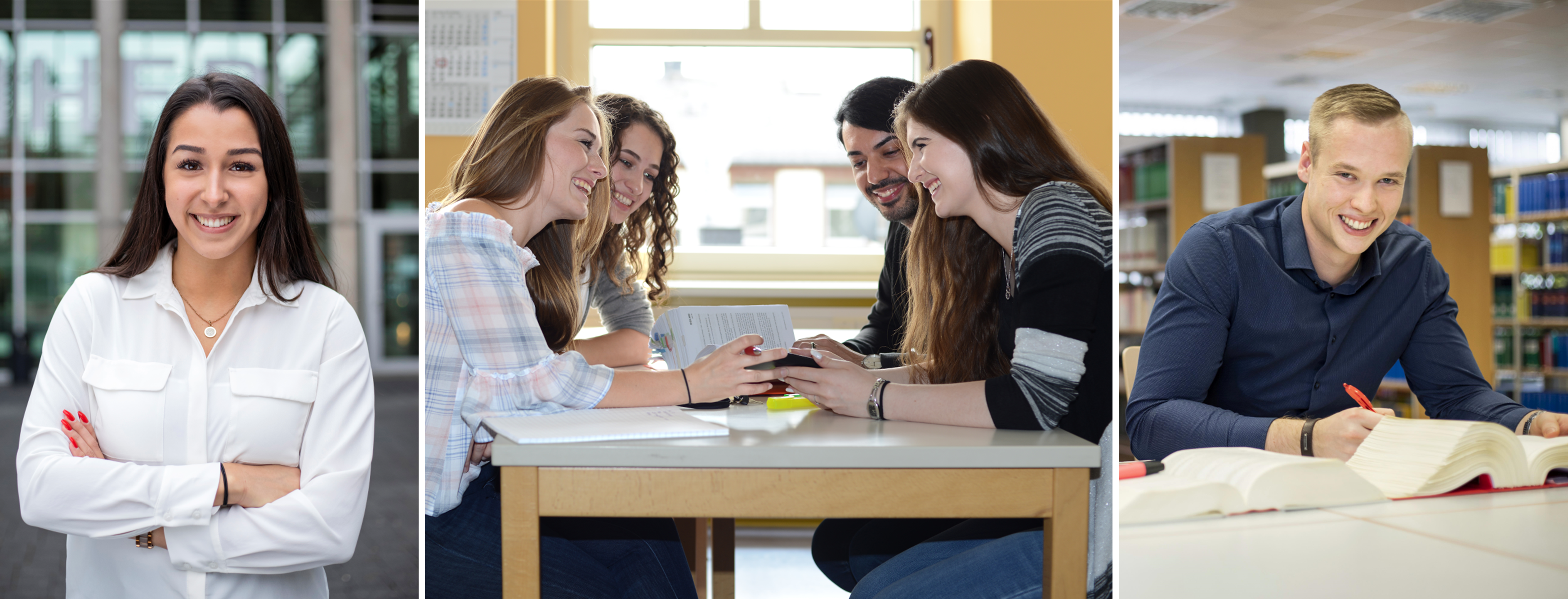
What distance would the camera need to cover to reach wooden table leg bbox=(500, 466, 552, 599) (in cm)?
111

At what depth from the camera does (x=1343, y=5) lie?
680 centimetres

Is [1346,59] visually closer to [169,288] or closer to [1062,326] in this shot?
[1062,326]

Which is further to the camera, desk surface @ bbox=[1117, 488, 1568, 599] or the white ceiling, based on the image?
the white ceiling

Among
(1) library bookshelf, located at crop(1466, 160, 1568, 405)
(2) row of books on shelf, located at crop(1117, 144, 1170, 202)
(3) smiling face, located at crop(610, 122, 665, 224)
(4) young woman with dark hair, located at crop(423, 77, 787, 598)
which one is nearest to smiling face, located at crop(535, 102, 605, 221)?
(4) young woman with dark hair, located at crop(423, 77, 787, 598)

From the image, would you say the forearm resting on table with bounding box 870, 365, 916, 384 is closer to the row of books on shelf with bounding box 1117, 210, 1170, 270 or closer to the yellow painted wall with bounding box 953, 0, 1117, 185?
the yellow painted wall with bounding box 953, 0, 1117, 185

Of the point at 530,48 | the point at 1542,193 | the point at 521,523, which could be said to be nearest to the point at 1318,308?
the point at 521,523

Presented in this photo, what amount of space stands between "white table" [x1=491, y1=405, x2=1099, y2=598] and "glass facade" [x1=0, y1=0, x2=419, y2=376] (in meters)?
10.0

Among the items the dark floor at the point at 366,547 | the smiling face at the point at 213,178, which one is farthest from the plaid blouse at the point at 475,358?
the dark floor at the point at 366,547

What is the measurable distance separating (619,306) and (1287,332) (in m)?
1.38

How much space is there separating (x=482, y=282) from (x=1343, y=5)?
22.9ft

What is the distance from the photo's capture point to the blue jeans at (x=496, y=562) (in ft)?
4.64

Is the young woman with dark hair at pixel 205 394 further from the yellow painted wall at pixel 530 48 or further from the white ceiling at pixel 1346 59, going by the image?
the white ceiling at pixel 1346 59

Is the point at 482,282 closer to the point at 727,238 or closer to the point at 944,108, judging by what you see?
the point at 944,108

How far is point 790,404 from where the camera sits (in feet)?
4.96
